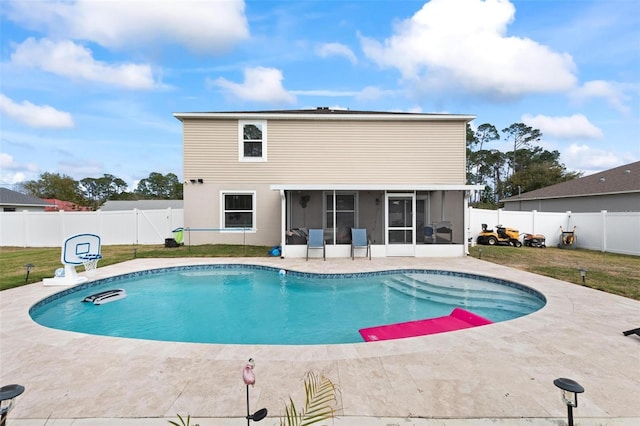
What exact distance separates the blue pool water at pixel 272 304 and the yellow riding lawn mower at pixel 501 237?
7581mm

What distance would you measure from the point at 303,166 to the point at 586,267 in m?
10.2

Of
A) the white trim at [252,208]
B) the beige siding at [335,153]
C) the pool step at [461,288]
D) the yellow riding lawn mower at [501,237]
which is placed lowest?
the pool step at [461,288]

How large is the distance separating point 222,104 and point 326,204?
31.1ft

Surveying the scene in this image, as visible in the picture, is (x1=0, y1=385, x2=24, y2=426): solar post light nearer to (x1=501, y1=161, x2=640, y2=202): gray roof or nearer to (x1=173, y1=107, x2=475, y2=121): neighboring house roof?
(x1=173, y1=107, x2=475, y2=121): neighboring house roof

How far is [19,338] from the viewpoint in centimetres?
407

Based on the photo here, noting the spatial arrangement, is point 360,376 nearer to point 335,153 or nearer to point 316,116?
point 335,153

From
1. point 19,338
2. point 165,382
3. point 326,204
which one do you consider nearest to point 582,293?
point 165,382

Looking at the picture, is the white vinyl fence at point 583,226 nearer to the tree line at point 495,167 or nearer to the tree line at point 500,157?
the tree line at point 495,167

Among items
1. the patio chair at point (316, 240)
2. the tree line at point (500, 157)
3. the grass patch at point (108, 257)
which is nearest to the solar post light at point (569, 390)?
the patio chair at point (316, 240)

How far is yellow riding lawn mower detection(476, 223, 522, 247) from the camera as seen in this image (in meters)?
14.5

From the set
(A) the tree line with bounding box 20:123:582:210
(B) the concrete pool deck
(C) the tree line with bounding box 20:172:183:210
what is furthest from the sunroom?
(C) the tree line with bounding box 20:172:183:210

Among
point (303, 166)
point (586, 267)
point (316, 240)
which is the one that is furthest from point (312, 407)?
point (303, 166)

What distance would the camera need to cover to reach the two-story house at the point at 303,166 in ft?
41.3

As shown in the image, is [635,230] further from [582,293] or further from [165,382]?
[165,382]
